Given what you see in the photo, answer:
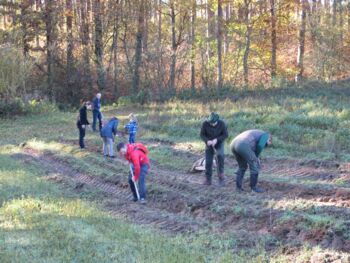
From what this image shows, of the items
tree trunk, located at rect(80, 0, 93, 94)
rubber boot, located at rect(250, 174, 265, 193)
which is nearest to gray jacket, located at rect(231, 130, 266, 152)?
rubber boot, located at rect(250, 174, 265, 193)

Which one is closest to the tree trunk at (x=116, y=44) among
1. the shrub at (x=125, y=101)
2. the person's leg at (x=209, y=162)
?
the shrub at (x=125, y=101)

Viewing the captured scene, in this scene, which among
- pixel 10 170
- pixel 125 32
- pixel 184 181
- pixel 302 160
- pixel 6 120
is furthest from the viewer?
pixel 125 32

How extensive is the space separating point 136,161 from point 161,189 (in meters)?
1.36

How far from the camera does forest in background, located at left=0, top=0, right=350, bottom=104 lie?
113 feet

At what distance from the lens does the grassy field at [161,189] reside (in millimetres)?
7148

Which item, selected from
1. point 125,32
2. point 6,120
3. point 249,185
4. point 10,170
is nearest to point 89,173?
point 10,170

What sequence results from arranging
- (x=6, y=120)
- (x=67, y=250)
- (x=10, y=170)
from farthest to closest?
(x=6, y=120) → (x=10, y=170) → (x=67, y=250)

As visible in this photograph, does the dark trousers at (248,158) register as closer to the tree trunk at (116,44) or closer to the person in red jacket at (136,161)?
the person in red jacket at (136,161)

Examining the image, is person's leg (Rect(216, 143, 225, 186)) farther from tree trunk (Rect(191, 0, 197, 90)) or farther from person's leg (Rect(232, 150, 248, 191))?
tree trunk (Rect(191, 0, 197, 90))

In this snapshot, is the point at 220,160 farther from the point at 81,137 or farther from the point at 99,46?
the point at 99,46

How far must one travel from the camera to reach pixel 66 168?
16.2 meters

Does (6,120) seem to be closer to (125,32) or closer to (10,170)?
(125,32)

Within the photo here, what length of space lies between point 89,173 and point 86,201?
11.8ft

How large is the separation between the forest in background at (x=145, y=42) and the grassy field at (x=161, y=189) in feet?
27.5
